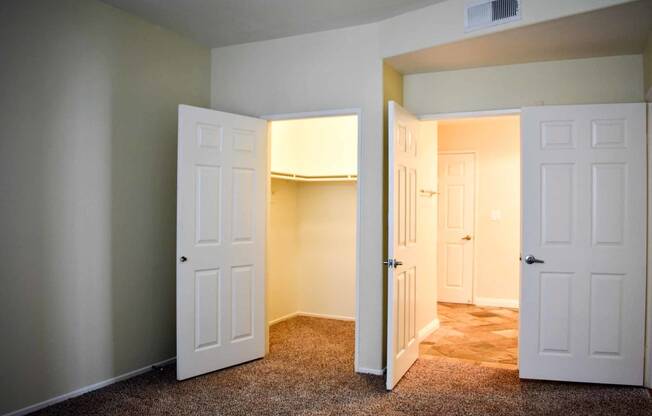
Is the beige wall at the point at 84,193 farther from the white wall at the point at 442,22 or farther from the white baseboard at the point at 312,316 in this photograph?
the white wall at the point at 442,22

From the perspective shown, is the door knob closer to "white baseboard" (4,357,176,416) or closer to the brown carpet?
the brown carpet

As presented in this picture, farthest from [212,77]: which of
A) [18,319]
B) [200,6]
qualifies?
[18,319]

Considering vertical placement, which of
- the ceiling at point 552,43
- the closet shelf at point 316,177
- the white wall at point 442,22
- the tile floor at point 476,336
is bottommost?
the tile floor at point 476,336

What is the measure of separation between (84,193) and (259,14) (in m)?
1.78

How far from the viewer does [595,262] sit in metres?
3.73

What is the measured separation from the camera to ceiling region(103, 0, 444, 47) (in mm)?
3592

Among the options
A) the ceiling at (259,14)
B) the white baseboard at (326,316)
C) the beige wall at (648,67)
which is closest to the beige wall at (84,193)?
the ceiling at (259,14)

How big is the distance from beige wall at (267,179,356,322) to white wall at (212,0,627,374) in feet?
4.57

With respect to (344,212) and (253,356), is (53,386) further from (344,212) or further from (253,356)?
(344,212)

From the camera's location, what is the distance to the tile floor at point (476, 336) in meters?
4.46

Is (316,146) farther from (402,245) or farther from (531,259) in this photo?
(531,259)

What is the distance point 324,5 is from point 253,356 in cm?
277

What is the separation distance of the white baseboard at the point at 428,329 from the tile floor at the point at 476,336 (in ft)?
0.14

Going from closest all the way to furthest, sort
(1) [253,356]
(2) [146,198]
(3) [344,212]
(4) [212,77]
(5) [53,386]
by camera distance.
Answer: (5) [53,386] → (2) [146,198] → (1) [253,356] → (4) [212,77] → (3) [344,212]
